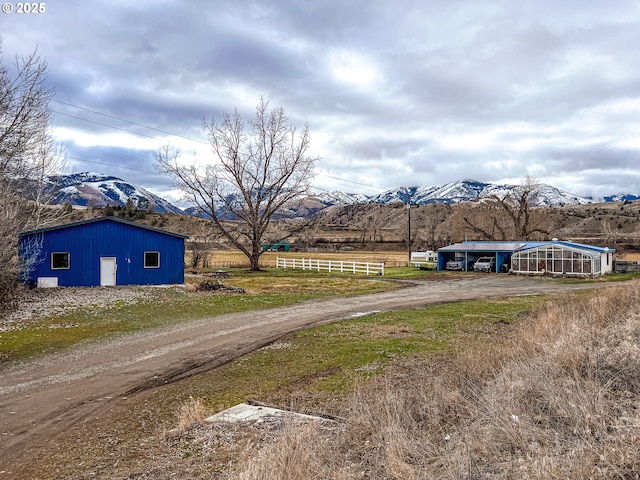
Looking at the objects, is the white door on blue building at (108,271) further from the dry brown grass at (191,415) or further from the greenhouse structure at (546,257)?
the greenhouse structure at (546,257)

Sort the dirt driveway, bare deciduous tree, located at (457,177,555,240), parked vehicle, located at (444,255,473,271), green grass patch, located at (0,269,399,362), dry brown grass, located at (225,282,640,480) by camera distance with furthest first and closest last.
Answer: bare deciduous tree, located at (457,177,555,240) → parked vehicle, located at (444,255,473,271) → green grass patch, located at (0,269,399,362) → the dirt driveway → dry brown grass, located at (225,282,640,480)

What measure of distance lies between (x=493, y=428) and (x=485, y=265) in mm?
40498

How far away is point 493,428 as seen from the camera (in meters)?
5.49

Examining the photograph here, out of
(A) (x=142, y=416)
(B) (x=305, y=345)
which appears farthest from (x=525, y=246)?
(A) (x=142, y=416)

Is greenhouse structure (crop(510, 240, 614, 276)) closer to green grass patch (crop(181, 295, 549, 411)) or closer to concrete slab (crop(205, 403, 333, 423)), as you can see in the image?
green grass patch (crop(181, 295, 549, 411))

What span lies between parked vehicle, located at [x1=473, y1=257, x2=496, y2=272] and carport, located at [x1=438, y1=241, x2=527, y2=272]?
0.55 meters

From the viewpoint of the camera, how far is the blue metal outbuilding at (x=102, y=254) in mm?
25578

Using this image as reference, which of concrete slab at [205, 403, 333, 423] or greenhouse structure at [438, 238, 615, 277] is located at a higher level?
greenhouse structure at [438, 238, 615, 277]

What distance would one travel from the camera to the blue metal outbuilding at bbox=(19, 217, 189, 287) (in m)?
25.6

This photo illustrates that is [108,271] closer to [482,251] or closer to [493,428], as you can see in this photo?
[493,428]

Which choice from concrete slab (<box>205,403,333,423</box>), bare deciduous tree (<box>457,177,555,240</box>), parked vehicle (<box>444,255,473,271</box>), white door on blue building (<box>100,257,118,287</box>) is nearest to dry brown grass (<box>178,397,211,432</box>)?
concrete slab (<box>205,403,333,423</box>)

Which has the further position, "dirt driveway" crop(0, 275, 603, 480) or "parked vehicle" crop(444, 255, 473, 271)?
"parked vehicle" crop(444, 255, 473, 271)

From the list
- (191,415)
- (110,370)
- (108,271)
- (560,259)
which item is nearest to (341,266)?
(560,259)

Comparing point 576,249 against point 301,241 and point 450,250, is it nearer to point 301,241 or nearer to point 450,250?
point 450,250
